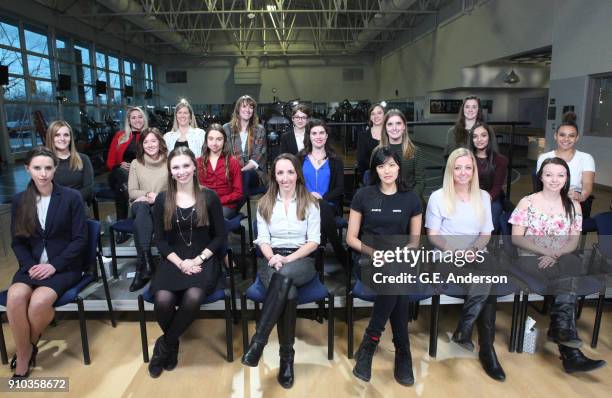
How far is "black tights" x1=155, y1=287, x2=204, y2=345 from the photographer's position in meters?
2.15

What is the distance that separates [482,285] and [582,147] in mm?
5796

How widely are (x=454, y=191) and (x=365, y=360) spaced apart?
3.47ft

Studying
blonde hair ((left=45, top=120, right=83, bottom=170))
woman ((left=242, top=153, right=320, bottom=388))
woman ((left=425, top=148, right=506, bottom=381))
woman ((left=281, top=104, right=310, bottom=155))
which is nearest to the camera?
woman ((left=242, top=153, right=320, bottom=388))

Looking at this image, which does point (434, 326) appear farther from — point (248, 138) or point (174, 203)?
point (248, 138)

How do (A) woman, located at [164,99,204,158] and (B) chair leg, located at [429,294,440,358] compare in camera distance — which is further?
(A) woman, located at [164,99,204,158]

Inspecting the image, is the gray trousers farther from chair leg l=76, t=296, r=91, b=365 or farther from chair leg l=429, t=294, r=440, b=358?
chair leg l=76, t=296, r=91, b=365

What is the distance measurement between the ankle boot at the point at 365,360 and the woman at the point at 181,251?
85 cm

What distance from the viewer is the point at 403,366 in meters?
2.15

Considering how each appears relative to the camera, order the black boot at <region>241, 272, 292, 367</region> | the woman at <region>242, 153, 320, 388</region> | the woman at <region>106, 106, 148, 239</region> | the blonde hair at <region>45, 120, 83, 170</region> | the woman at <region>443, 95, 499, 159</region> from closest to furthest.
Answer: the black boot at <region>241, 272, 292, 367</region>, the woman at <region>242, 153, 320, 388</region>, the blonde hair at <region>45, 120, 83, 170</region>, the woman at <region>443, 95, 499, 159</region>, the woman at <region>106, 106, 148, 239</region>

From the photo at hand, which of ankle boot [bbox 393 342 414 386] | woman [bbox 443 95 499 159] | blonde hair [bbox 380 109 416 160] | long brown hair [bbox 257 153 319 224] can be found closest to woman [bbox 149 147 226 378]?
long brown hair [bbox 257 153 319 224]

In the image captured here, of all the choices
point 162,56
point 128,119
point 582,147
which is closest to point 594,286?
point 128,119

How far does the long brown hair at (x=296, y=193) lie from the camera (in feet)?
7.95

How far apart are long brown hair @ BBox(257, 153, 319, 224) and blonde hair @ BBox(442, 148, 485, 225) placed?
2.47 feet

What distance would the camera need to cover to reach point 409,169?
3.00 meters
